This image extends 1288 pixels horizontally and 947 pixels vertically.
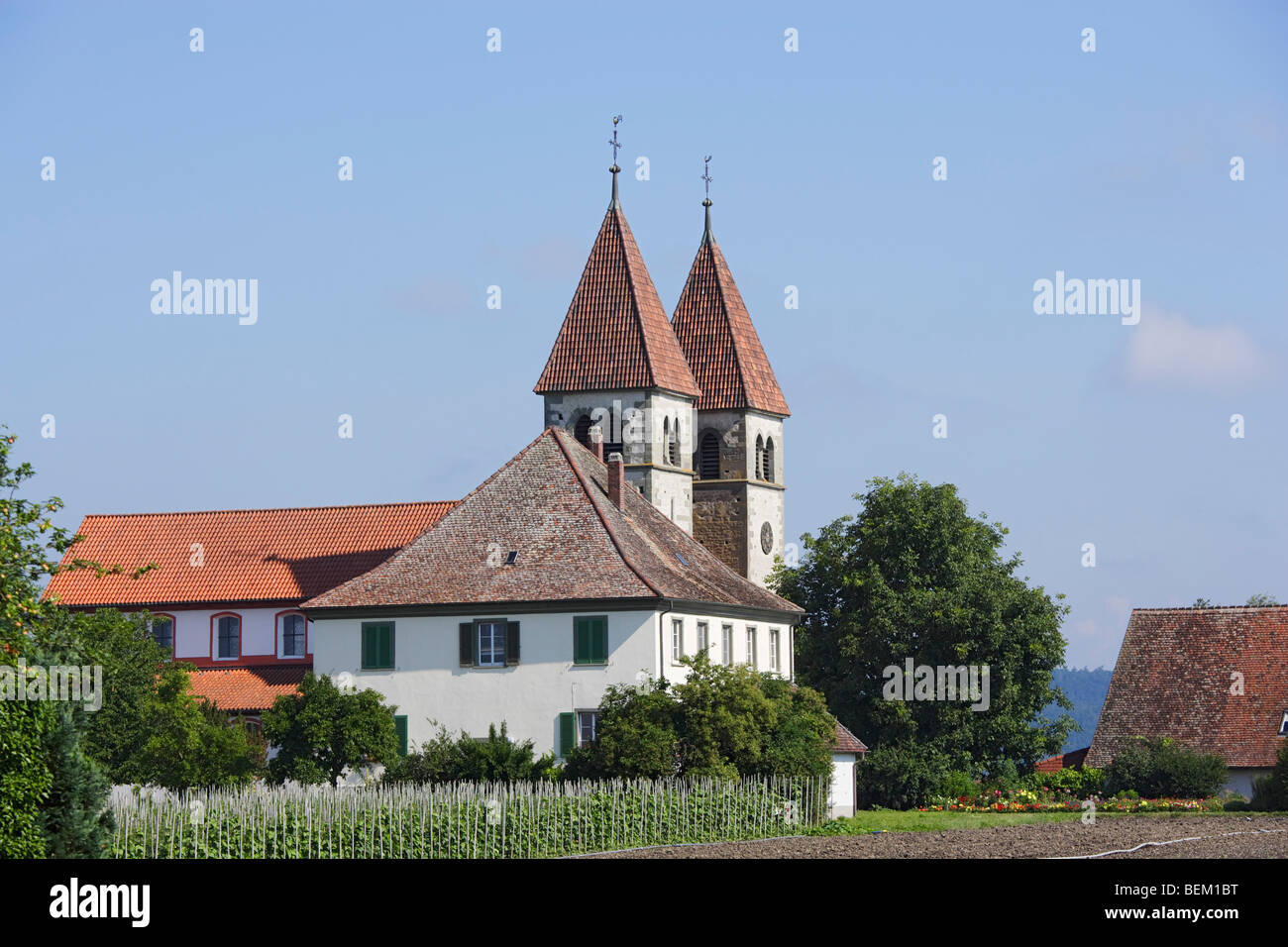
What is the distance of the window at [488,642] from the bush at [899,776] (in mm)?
17774

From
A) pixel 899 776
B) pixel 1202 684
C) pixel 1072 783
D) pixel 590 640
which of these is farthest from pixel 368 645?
pixel 1202 684

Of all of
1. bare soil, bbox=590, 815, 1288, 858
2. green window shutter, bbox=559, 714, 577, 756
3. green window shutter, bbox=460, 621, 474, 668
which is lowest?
bare soil, bbox=590, 815, 1288, 858

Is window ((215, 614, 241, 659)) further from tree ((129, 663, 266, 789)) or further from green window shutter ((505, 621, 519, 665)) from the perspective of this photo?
green window shutter ((505, 621, 519, 665))

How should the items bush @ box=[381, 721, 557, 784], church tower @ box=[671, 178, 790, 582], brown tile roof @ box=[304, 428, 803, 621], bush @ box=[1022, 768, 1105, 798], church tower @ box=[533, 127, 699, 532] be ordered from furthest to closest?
1. church tower @ box=[671, 178, 790, 582]
2. church tower @ box=[533, 127, 699, 532]
3. bush @ box=[1022, 768, 1105, 798]
4. brown tile roof @ box=[304, 428, 803, 621]
5. bush @ box=[381, 721, 557, 784]

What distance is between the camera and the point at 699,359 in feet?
260

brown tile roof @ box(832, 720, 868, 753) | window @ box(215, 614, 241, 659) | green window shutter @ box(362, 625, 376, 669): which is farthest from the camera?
window @ box(215, 614, 241, 659)

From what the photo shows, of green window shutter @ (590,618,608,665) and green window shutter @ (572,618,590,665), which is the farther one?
green window shutter @ (572,618,590,665)

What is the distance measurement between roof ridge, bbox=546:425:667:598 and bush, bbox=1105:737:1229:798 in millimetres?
18540

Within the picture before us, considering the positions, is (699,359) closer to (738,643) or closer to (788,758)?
(738,643)

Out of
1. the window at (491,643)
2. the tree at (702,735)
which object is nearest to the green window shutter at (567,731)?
the window at (491,643)

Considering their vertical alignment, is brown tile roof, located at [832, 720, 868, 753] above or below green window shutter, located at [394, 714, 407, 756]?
below

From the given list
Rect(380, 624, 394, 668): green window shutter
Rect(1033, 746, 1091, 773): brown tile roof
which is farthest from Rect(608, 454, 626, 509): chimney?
Rect(1033, 746, 1091, 773): brown tile roof

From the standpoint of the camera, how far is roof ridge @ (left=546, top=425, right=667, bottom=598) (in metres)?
52.1
